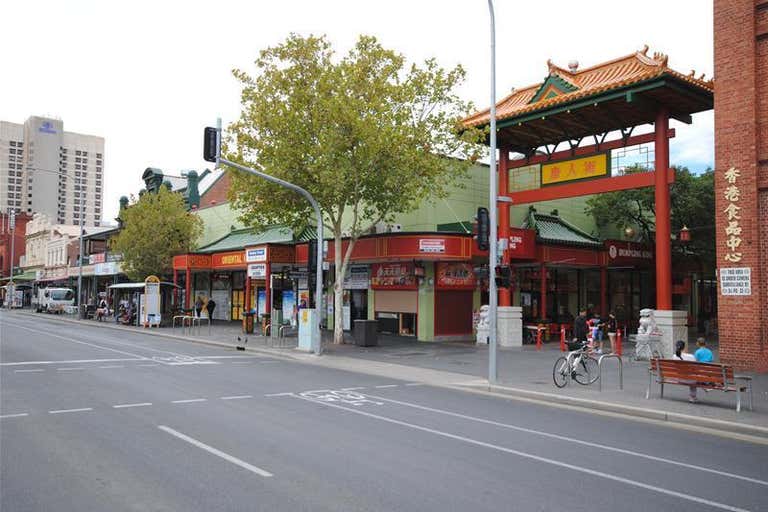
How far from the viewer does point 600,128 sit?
23.2m

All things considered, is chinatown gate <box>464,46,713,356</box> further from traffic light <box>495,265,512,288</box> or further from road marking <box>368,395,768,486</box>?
road marking <box>368,395,768,486</box>

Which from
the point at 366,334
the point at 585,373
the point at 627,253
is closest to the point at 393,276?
the point at 366,334

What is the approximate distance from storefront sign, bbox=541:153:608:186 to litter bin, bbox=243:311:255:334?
1461 centimetres

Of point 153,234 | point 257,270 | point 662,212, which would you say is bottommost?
point 257,270

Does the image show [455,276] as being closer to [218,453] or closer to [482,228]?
[482,228]

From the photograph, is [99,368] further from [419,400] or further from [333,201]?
[333,201]

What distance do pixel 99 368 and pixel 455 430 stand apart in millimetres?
10651

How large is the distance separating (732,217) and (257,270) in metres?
21.2

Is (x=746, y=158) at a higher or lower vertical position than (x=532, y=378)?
higher

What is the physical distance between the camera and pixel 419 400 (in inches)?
485

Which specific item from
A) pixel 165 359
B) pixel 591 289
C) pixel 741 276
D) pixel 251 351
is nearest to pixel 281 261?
pixel 251 351

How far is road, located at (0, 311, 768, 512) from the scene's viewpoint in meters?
5.99

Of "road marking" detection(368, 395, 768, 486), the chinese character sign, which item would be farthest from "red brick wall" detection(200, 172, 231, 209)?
"road marking" detection(368, 395, 768, 486)

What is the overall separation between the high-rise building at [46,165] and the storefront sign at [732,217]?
13200 centimetres
